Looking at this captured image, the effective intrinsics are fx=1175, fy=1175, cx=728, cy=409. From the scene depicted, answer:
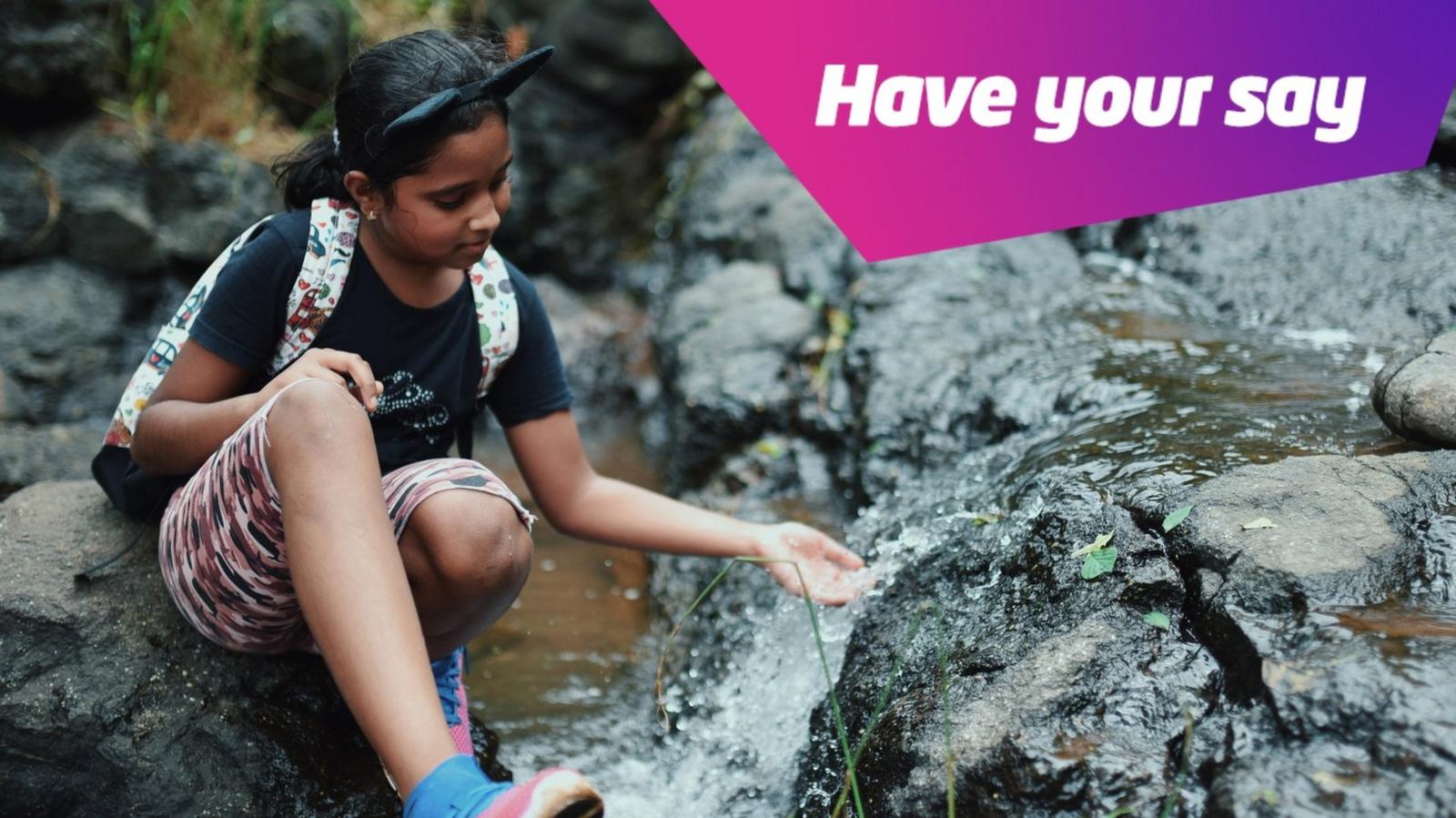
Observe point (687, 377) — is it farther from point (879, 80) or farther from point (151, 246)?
point (151, 246)

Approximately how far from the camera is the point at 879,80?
5344 mm

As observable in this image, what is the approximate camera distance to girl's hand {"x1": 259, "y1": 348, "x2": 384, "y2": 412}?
1.88 metres

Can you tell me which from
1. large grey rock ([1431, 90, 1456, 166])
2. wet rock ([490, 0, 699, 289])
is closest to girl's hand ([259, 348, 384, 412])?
large grey rock ([1431, 90, 1456, 166])

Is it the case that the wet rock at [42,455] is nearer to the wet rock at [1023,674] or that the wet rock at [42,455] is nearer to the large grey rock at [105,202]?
the large grey rock at [105,202]

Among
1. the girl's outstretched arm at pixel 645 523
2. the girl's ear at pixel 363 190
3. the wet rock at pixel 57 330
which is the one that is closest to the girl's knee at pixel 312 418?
the girl's ear at pixel 363 190

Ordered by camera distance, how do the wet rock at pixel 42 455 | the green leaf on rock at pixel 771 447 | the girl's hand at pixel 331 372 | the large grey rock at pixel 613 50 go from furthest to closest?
the large grey rock at pixel 613 50, the green leaf on rock at pixel 771 447, the wet rock at pixel 42 455, the girl's hand at pixel 331 372

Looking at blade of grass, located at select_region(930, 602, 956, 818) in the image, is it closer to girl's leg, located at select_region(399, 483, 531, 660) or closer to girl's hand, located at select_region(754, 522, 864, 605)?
girl's hand, located at select_region(754, 522, 864, 605)

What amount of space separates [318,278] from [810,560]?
1.14m

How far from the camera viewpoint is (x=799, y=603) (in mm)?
2990

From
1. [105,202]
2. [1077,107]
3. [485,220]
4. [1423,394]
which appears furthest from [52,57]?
[1423,394]

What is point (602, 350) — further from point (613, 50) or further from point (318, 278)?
point (318, 278)

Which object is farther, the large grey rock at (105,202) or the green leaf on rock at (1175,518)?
the large grey rock at (105,202)

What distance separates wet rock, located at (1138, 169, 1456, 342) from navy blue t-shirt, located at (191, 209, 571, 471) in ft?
7.81

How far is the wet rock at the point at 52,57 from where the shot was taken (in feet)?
14.9
